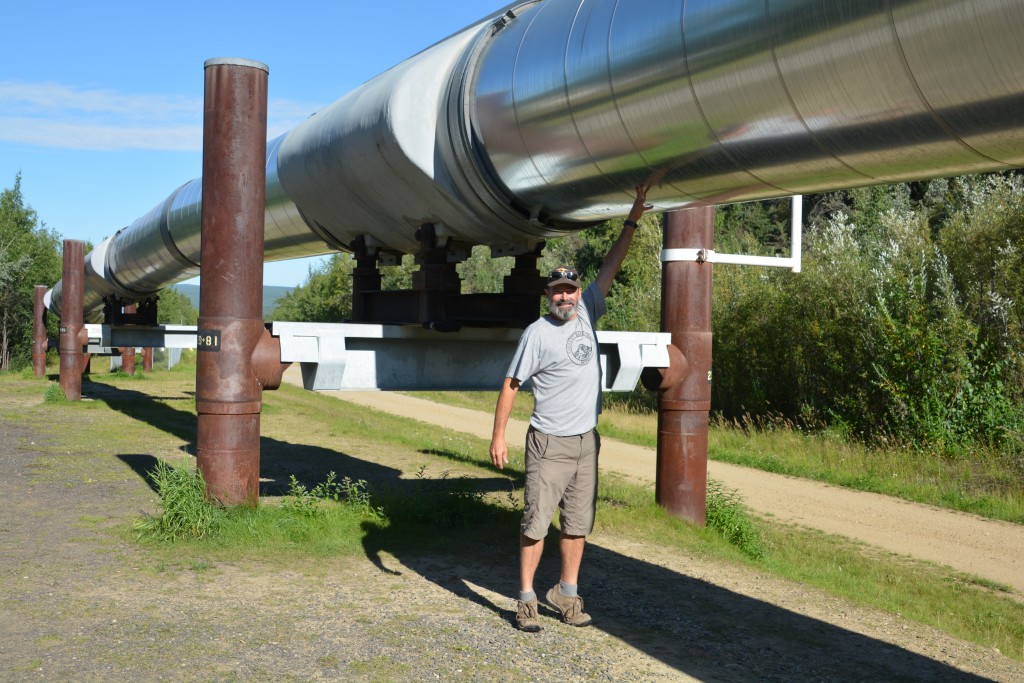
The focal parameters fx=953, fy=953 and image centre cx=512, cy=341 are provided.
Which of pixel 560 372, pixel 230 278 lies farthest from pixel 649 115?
pixel 230 278

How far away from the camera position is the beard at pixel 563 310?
4.88m

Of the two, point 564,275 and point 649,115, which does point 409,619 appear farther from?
point 649,115

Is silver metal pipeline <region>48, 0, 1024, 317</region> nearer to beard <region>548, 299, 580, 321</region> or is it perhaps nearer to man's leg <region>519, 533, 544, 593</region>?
beard <region>548, 299, 580, 321</region>

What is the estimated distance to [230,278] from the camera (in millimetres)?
6590

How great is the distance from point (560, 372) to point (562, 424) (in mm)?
270

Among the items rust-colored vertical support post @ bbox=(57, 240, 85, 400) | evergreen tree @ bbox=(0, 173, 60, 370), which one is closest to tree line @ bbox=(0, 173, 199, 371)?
evergreen tree @ bbox=(0, 173, 60, 370)

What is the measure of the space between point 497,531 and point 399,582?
137cm

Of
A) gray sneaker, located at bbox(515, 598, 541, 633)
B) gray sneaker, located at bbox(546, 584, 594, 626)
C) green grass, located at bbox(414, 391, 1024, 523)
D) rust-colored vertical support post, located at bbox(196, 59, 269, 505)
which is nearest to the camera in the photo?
gray sneaker, located at bbox(515, 598, 541, 633)

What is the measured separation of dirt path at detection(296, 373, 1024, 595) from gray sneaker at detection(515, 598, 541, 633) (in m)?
4.81

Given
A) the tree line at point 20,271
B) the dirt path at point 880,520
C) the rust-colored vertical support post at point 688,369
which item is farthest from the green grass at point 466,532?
the tree line at point 20,271

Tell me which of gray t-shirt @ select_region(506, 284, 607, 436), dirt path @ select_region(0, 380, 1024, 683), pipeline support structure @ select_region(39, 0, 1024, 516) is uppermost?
pipeline support structure @ select_region(39, 0, 1024, 516)

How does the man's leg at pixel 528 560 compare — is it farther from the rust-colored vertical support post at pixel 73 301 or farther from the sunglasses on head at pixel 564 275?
the rust-colored vertical support post at pixel 73 301

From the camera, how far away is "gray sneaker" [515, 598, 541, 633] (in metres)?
4.67

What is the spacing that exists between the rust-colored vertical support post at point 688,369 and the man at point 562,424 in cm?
285
